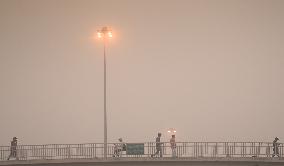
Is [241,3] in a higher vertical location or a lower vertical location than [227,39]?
higher

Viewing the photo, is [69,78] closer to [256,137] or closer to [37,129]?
[37,129]

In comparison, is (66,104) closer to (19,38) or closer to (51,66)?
(51,66)

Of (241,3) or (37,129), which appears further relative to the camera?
(241,3)

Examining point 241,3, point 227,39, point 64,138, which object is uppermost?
point 241,3

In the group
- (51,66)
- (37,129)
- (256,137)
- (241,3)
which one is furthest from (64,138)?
(241,3)

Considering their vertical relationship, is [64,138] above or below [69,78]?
below

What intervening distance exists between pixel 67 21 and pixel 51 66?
4.27 meters

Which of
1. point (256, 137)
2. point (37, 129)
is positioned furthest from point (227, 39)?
point (37, 129)

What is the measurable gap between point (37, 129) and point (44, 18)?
33.3ft

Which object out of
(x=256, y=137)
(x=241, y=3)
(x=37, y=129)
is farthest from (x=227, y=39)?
(x=37, y=129)

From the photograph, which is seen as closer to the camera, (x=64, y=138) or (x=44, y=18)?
(x=64, y=138)

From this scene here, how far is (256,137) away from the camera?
51.0 m

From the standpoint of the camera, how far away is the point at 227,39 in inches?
2142

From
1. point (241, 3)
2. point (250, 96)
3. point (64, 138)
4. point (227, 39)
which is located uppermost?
point (241, 3)
